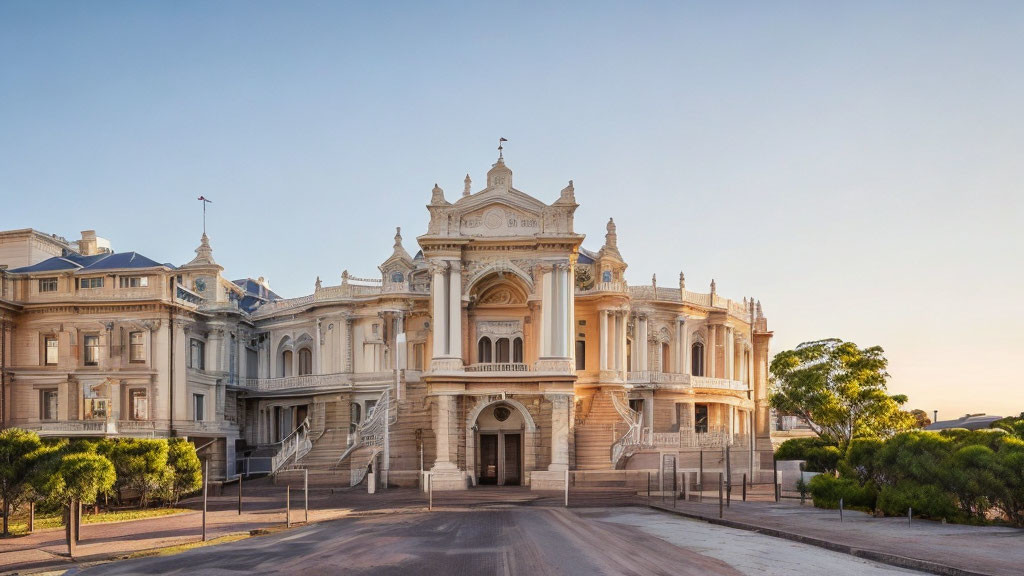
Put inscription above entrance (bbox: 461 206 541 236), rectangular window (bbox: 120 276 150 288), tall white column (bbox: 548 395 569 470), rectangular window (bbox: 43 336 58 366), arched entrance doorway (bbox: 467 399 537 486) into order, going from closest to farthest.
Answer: tall white column (bbox: 548 395 569 470) < arched entrance doorway (bbox: 467 399 537 486) < inscription above entrance (bbox: 461 206 541 236) < rectangular window (bbox: 43 336 58 366) < rectangular window (bbox: 120 276 150 288)

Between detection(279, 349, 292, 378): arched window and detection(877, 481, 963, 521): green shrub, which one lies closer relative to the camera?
detection(877, 481, 963, 521): green shrub

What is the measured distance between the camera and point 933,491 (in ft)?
95.7

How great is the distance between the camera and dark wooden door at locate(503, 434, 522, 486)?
4756cm

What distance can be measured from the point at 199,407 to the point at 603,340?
84.3 ft

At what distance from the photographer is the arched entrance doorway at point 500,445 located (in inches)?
1865

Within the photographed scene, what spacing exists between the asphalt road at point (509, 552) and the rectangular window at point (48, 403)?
31.6m

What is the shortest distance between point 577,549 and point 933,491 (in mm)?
13372

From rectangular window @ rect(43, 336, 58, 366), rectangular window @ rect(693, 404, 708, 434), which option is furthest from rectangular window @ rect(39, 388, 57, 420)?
rectangular window @ rect(693, 404, 708, 434)

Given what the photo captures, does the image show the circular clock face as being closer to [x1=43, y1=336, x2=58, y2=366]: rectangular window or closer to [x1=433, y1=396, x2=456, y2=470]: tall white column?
[x1=433, y1=396, x2=456, y2=470]: tall white column

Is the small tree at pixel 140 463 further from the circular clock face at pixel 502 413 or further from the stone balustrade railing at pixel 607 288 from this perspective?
the stone balustrade railing at pixel 607 288

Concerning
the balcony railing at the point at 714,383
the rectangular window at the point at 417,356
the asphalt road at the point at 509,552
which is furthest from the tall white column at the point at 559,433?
the balcony railing at the point at 714,383

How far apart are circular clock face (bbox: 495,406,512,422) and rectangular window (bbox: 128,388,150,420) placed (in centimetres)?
2167

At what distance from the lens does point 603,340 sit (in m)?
57.7

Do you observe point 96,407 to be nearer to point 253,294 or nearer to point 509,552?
point 253,294
